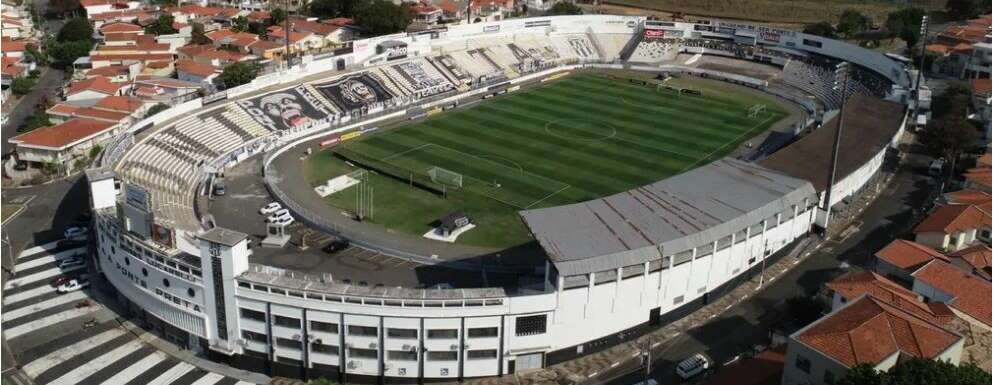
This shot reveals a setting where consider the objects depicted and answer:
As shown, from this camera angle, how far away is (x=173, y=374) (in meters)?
46.3

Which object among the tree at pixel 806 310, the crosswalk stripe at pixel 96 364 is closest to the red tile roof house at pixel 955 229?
the tree at pixel 806 310

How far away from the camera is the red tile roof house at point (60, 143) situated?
76.3 m

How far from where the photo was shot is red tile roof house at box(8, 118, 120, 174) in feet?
250

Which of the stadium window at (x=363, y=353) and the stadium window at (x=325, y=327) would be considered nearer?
the stadium window at (x=325, y=327)

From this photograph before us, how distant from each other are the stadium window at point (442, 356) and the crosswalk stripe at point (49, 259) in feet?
97.4

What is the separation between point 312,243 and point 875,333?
115 ft

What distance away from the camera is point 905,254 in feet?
183

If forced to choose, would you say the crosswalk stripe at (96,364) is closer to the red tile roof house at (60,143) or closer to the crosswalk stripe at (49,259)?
the crosswalk stripe at (49,259)

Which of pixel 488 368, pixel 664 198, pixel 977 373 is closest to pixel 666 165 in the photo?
pixel 664 198

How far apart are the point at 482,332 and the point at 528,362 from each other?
372 centimetres

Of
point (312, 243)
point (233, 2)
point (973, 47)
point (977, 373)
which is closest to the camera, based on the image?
point (977, 373)

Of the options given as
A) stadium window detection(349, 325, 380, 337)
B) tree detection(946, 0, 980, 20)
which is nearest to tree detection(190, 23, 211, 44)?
stadium window detection(349, 325, 380, 337)

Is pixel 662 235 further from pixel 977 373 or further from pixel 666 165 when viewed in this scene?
pixel 666 165

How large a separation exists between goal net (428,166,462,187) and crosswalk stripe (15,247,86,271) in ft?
87.6
